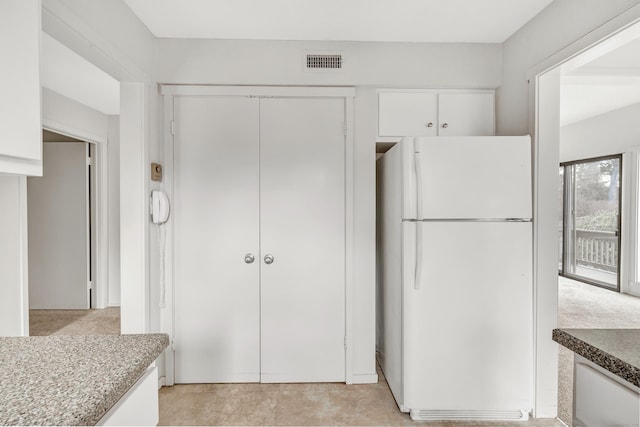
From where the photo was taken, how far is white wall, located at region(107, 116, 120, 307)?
394 centimetres

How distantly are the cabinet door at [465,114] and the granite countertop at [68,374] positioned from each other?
223 centimetres

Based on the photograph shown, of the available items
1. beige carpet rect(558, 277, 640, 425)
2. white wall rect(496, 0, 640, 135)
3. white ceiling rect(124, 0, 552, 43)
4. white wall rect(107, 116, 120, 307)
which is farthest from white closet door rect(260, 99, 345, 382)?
white wall rect(107, 116, 120, 307)

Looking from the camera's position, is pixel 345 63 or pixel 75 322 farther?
pixel 75 322

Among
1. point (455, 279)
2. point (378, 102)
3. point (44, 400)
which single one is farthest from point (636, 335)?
point (378, 102)

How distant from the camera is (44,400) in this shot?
66 centimetres

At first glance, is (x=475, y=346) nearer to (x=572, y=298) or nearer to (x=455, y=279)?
(x=455, y=279)

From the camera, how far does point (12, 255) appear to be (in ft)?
5.84

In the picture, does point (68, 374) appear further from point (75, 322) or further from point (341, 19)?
point (75, 322)

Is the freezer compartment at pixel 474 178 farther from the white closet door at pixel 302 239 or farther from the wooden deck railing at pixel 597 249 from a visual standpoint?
the wooden deck railing at pixel 597 249

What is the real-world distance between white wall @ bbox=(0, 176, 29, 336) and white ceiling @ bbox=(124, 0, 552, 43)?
1.25 meters

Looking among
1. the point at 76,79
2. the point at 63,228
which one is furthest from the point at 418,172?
the point at 63,228

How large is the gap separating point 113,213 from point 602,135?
22.6 ft

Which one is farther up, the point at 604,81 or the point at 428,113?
the point at 604,81

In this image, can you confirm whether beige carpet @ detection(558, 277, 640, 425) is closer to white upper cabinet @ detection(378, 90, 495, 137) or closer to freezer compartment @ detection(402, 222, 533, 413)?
freezer compartment @ detection(402, 222, 533, 413)
